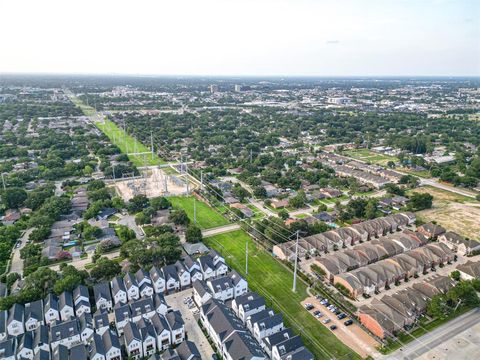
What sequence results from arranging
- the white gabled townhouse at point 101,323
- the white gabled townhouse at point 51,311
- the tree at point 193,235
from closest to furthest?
the white gabled townhouse at point 101,323 → the white gabled townhouse at point 51,311 → the tree at point 193,235

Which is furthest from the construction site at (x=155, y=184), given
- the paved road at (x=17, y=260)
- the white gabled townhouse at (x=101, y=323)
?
the white gabled townhouse at (x=101, y=323)

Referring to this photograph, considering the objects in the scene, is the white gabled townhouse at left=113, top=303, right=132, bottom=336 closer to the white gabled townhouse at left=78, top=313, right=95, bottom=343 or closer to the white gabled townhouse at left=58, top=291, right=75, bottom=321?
the white gabled townhouse at left=78, top=313, right=95, bottom=343

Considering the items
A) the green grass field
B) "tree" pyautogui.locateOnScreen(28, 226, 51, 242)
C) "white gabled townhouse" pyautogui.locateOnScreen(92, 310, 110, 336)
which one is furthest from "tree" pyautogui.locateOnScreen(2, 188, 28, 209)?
the green grass field

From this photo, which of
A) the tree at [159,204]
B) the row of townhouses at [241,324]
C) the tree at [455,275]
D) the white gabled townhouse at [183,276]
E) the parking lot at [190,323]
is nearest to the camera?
the row of townhouses at [241,324]

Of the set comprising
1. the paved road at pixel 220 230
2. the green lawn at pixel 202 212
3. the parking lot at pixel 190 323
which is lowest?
the parking lot at pixel 190 323

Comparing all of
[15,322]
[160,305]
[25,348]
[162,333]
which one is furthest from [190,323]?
[15,322]

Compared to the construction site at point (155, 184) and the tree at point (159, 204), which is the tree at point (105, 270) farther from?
the construction site at point (155, 184)

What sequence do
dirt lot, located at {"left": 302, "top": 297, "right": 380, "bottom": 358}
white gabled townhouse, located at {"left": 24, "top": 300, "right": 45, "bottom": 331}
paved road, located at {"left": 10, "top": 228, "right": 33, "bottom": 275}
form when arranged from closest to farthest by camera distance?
1. dirt lot, located at {"left": 302, "top": 297, "right": 380, "bottom": 358}
2. white gabled townhouse, located at {"left": 24, "top": 300, "right": 45, "bottom": 331}
3. paved road, located at {"left": 10, "top": 228, "right": 33, "bottom": 275}
